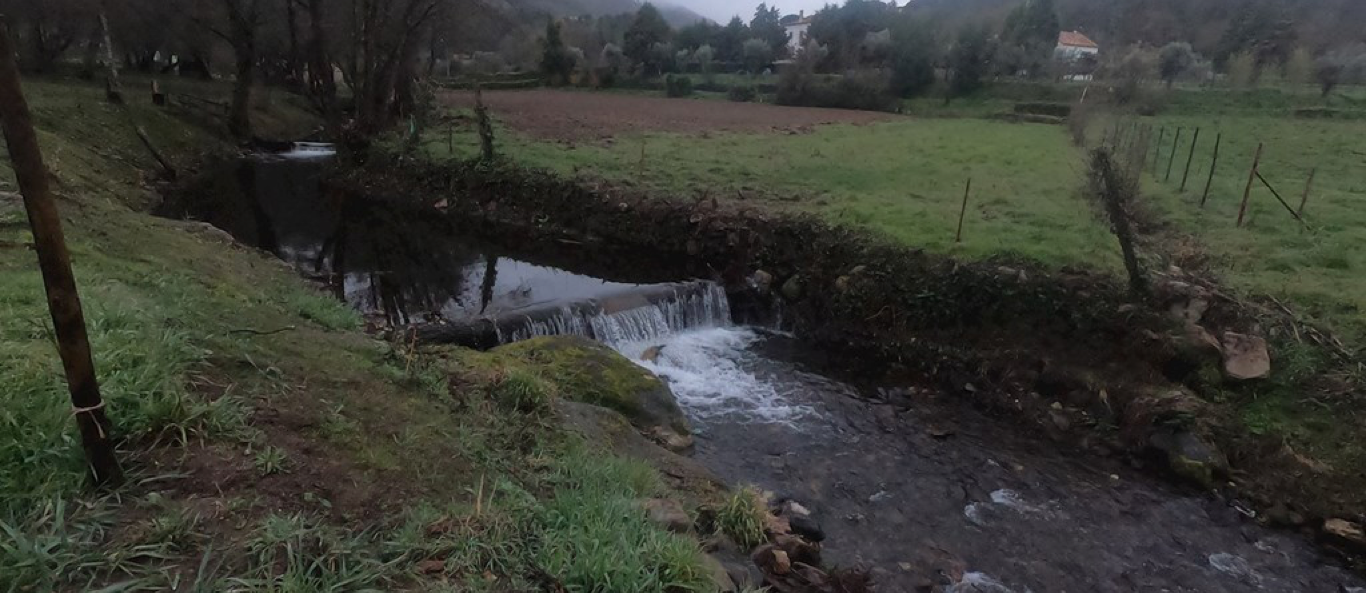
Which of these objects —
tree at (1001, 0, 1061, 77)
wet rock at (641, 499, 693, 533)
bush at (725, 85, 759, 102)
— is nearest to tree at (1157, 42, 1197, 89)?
tree at (1001, 0, 1061, 77)

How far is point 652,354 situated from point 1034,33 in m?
54.7

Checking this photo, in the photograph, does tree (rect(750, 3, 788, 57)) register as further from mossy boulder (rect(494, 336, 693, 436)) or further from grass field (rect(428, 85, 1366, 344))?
mossy boulder (rect(494, 336, 693, 436))

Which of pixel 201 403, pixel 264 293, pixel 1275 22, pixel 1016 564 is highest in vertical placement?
pixel 1275 22

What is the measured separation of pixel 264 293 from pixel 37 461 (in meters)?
5.58

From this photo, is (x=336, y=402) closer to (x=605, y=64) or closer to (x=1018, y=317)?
(x=1018, y=317)

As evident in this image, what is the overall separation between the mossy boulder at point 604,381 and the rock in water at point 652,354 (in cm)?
217

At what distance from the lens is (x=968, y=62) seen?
48188 mm

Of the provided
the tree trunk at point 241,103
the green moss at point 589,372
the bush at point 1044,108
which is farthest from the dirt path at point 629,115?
the green moss at point 589,372

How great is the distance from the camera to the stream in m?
7.31

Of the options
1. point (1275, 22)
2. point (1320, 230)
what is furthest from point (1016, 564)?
point (1275, 22)

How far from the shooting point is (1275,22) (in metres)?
54.1

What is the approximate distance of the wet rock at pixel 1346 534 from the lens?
7727 mm

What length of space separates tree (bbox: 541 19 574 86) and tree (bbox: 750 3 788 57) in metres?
17.7

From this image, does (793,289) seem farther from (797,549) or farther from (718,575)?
(718,575)
